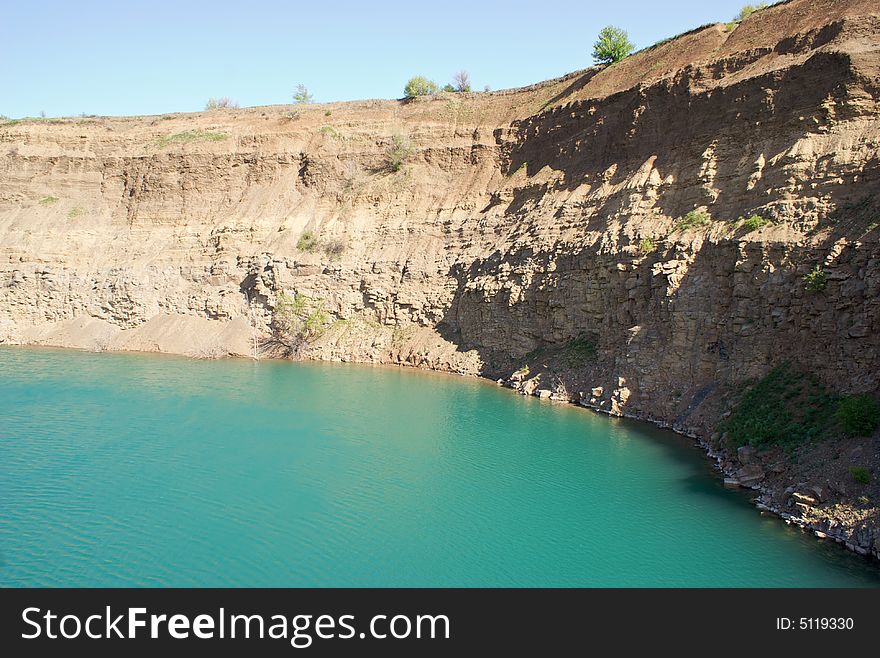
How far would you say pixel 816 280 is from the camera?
17922mm

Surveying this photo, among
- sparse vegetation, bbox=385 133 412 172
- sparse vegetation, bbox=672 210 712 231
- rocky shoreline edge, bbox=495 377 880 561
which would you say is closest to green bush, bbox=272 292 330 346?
sparse vegetation, bbox=385 133 412 172

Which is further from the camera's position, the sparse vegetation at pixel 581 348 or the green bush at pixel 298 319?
the green bush at pixel 298 319

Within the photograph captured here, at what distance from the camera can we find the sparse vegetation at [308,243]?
37.3 m

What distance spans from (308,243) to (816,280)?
2669cm

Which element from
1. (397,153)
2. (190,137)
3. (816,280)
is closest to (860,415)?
(816,280)

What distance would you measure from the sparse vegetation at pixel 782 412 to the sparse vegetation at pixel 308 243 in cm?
2498

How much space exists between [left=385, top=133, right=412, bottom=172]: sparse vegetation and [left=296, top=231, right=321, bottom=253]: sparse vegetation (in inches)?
248

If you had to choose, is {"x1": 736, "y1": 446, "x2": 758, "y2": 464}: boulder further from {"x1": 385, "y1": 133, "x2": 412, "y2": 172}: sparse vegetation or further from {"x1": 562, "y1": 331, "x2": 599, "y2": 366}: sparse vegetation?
{"x1": 385, "y1": 133, "x2": 412, "y2": 172}: sparse vegetation

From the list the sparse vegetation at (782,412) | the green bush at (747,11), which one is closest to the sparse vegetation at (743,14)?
the green bush at (747,11)

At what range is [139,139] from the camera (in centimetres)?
4309

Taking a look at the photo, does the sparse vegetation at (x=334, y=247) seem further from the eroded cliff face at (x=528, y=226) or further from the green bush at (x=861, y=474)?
the green bush at (x=861, y=474)

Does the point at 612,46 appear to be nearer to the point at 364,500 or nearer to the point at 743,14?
the point at 743,14
